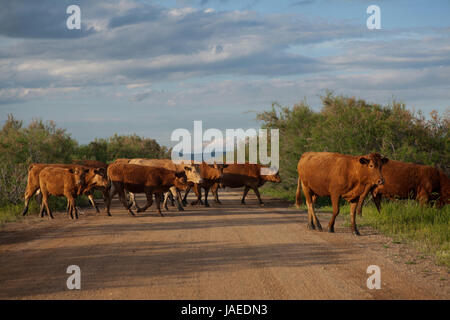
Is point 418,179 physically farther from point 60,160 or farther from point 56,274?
point 60,160

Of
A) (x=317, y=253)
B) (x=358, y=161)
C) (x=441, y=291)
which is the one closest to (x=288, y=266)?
(x=317, y=253)

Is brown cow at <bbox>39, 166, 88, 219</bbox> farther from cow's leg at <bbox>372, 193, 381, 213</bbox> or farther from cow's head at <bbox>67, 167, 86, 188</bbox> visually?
cow's leg at <bbox>372, 193, 381, 213</bbox>

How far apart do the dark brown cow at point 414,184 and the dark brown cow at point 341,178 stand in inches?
88.3

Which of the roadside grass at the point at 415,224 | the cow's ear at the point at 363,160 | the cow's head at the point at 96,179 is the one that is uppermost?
the cow's ear at the point at 363,160

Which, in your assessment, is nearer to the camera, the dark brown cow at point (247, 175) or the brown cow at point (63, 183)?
the brown cow at point (63, 183)

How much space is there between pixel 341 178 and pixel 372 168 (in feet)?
2.76

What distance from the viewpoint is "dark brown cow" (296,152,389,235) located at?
39.5 ft

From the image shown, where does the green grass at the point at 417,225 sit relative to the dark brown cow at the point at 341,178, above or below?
below

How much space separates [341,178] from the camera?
12523 millimetres

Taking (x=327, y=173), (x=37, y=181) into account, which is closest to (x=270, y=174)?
(x=327, y=173)

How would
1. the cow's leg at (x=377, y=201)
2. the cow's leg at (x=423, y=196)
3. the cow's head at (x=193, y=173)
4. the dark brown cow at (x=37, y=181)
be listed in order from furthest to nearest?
the cow's head at (x=193, y=173), the dark brown cow at (x=37, y=181), the cow's leg at (x=377, y=201), the cow's leg at (x=423, y=196)

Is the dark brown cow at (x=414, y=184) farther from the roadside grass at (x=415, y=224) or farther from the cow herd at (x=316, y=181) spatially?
the roadside grass at (x=415, y=224)

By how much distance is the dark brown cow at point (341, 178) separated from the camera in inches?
475
